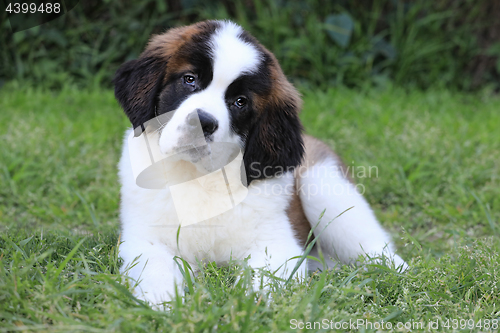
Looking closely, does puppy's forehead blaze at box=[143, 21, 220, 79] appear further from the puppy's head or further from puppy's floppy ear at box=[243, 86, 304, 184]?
puppy's floppy ear at box=[243, 86, 304, 184]

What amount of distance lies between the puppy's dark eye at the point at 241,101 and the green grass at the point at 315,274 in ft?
2.55

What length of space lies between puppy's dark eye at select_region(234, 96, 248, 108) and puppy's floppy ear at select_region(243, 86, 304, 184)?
13 centimetres

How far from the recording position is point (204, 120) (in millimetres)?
2137

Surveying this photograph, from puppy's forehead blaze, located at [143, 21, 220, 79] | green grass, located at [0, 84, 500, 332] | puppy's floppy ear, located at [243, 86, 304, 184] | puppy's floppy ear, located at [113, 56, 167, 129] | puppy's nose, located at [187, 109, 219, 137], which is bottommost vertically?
green grass, located at [0, 84, 500, 332]

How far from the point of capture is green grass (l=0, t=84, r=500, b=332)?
5.85 ft

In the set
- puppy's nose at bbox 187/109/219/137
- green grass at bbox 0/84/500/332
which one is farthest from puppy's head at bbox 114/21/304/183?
green grass at bbox 0/84/500/332

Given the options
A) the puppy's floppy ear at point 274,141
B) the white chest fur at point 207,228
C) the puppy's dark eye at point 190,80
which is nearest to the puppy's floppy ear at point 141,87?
the puppy's dark eye at point 190,80

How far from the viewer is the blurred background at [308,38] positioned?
252 inches

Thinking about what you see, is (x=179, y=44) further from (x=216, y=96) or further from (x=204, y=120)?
(x=204, y=120)

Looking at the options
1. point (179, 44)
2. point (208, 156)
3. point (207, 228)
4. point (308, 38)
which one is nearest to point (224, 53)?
point (179, 44)

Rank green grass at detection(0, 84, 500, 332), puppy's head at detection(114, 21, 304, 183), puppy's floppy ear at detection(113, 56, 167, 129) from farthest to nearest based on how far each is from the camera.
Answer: puppy's floppy ear at detection(113, 56, 167, 129) → puppy's head at detection(114, 21, 304, 183) → green grass at detection(0, 84, 500, 332)

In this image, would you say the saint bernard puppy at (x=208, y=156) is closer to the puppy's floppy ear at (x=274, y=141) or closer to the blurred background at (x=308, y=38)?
the puppy's floppy ear at (x=274, y=141)

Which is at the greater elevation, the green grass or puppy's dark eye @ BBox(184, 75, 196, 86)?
puppy's dark eye @ BBox(184, 75, 196, 86)

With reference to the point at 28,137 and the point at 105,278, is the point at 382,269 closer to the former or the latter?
the point at 105,278
